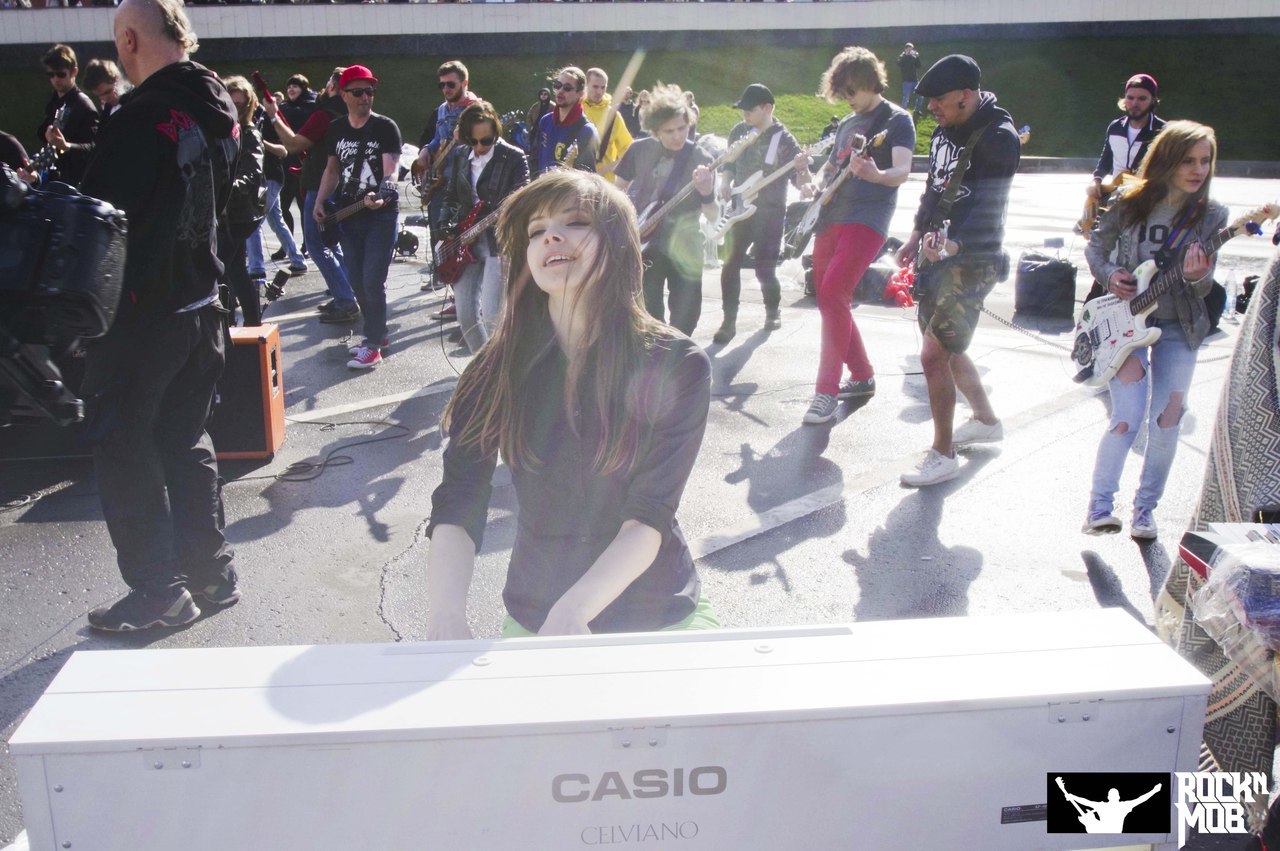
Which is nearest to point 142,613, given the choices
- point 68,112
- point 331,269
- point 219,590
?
point 219,590

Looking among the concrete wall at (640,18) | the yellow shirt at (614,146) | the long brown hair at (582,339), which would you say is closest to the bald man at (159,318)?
the long brown hair at (582,339)

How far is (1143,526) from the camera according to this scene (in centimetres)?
482

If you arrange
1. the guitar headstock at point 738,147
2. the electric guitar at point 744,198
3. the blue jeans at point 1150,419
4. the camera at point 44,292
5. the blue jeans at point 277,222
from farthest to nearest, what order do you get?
the blue jeans at point 277,222 → the electric guitar at point 744,198 → the guitar headstock at point 738,147 → the blue jeans at point 1150,419 → the camera at point 44,292

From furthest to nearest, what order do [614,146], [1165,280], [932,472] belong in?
[614,146], [932,472], [1165,280]

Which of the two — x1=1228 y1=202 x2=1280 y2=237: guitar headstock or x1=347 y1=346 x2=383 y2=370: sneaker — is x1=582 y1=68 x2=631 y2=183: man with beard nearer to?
x1=347 y1=346 x2=383 y2=370: sneaker

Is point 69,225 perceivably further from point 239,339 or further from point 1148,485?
point 1148,485

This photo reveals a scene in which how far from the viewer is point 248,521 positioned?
17.2 ft

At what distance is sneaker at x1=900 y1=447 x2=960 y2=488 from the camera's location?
219 inches

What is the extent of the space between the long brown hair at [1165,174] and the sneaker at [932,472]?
1.45 metres

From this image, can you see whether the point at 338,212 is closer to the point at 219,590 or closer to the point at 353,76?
the point at 353,76

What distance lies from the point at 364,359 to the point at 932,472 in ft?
13.6

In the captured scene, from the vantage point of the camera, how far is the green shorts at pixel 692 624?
233 cm

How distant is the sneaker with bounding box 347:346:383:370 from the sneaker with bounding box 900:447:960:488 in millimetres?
3986

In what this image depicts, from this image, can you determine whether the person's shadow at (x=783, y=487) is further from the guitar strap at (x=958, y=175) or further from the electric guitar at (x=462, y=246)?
the electric guitar at (x=462, y=246)
